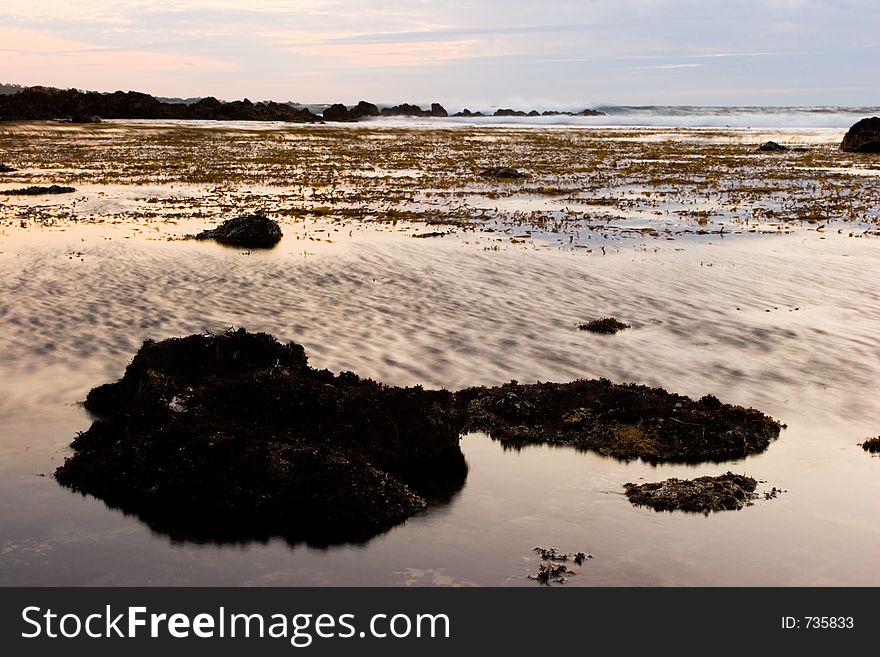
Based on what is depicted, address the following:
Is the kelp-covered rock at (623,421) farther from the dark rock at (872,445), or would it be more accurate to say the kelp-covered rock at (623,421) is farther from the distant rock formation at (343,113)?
the distant rock formation at (343,113)

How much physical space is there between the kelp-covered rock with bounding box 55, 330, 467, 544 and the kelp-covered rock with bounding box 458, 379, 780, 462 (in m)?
0.97

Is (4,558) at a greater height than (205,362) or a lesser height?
lesser

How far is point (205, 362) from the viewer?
10.5 m

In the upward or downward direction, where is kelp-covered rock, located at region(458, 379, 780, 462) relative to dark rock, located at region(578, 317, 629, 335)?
downward

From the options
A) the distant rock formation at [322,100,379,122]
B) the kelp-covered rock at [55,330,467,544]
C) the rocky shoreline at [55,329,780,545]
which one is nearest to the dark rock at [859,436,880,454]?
the rocky shoreline at [55,329,780,545]

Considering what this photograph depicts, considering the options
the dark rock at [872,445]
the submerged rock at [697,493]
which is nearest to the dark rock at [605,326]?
the dark rock at [872,445]

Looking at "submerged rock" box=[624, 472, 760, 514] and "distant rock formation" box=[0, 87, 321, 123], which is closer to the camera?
"submerged rock" box=[624, 472, 760, 514]

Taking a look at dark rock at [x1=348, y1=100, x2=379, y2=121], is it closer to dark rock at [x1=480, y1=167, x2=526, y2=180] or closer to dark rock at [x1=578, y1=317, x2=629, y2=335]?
dark rock at [x1=480, y1=167, x2=526, y2=180]

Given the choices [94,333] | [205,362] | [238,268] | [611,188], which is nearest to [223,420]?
[205,362]

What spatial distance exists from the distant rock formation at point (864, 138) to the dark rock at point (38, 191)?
2178 inches

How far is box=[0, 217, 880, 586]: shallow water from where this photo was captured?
717 cm

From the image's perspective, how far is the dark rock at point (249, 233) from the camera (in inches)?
867

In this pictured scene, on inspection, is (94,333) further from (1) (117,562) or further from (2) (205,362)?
(1) (117,562)

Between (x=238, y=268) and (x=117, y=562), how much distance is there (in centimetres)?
1278
